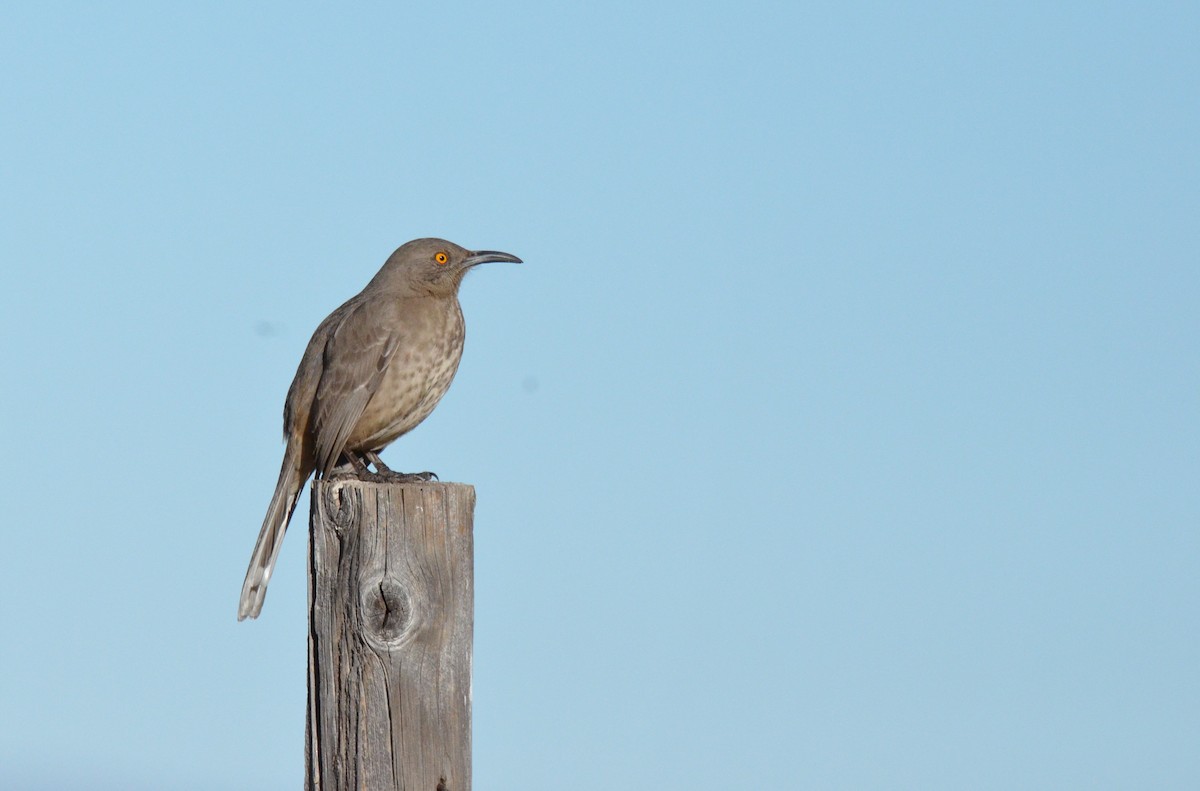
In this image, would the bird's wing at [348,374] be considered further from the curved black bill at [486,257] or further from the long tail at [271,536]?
the curved black bill at [486,257]

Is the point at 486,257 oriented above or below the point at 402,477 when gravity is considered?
above

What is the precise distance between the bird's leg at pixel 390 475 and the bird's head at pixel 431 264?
0.94 metres

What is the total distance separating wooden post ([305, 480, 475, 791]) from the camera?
3918 mm

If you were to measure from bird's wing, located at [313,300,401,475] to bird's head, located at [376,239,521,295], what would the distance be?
42cm

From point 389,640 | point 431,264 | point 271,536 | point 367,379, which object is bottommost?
point 389,640

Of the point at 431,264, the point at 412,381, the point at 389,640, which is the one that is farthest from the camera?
the point at 431,264

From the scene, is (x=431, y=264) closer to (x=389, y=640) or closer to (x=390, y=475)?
(x=390, y=475)

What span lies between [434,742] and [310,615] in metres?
0.54

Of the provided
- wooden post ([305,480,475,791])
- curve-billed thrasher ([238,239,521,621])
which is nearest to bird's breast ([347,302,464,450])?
curve-billed thrasher ([238,239,521,621])

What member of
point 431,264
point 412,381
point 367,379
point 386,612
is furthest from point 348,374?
point 386,612

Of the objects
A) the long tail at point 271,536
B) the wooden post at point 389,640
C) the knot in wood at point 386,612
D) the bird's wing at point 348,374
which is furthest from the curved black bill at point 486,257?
the knot in wood at point 386,612

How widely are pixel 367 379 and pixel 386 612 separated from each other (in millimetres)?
3184

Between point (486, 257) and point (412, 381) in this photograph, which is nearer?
point (412, 381)

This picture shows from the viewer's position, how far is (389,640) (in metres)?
3.99
